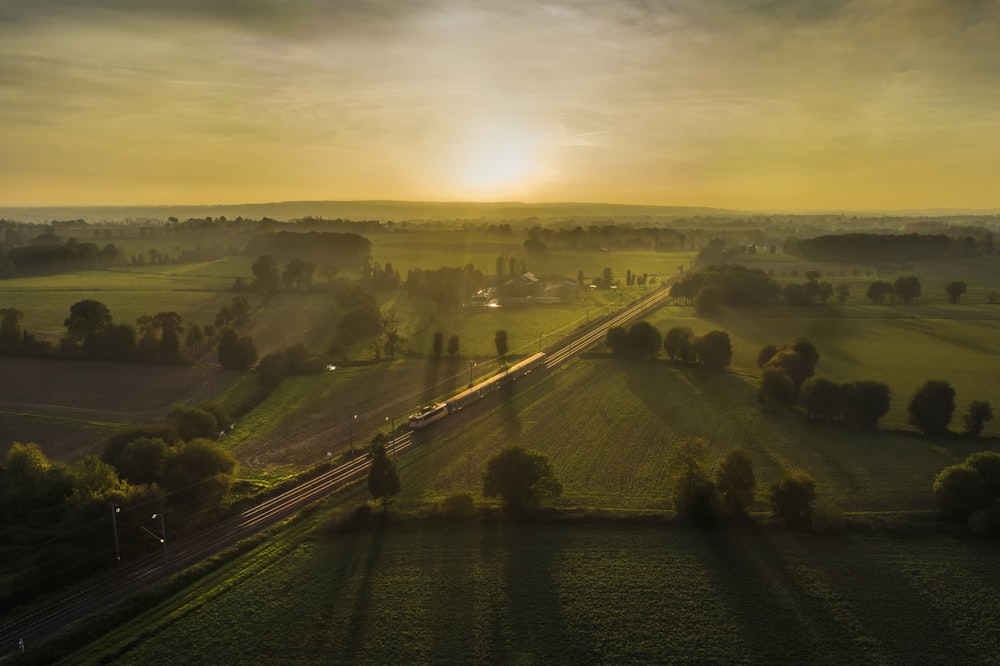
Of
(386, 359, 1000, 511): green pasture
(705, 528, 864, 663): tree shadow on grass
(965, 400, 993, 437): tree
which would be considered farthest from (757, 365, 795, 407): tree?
(705, 528, 864, 663): tree shadow on grass

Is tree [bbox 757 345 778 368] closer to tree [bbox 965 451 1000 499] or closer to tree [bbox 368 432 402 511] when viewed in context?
tree [bbox 965 451 1000 499]

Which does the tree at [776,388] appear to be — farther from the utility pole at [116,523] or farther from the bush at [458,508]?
the utility pole at [116,523]

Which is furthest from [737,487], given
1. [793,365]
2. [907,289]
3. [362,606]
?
[907,289]

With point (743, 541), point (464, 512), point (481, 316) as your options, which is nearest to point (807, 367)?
point (743, 541)

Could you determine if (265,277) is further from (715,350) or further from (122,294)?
(715,350)

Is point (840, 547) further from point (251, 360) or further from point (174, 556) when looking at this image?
point (251, 360)
